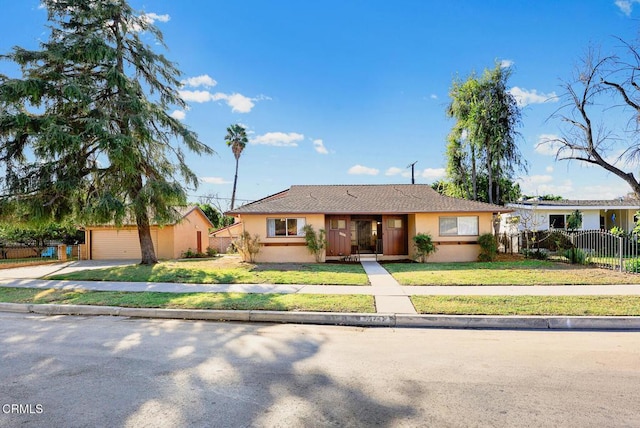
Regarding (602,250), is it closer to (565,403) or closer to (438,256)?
(438,256)

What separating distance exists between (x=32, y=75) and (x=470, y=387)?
18.5m

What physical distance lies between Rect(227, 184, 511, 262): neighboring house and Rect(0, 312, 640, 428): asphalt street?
1090 cm

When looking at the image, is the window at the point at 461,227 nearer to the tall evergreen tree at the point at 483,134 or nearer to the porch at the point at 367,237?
the porch at the point at 367,237

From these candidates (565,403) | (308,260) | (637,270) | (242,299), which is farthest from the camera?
(308,260)

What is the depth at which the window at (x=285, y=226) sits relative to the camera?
1714 cm

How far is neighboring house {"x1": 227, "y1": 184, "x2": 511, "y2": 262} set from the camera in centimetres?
1697

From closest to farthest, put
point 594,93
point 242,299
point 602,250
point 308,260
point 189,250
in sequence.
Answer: point 242,299 → point 594,93 → point 602,250 → point 308,260 → point 189,250

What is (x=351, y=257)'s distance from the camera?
1783 cm

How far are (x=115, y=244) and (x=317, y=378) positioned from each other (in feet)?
75.6

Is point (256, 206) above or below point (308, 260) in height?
above

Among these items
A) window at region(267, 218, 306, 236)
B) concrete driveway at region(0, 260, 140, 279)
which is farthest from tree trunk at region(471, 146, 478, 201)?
concrete driveway at region(0, 260, 140, 279)

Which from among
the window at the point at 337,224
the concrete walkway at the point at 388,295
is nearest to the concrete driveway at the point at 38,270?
the window at the point at 337,224

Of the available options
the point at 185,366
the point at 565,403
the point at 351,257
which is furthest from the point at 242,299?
the point at 351,257

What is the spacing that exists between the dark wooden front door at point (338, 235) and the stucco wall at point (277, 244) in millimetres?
1543
